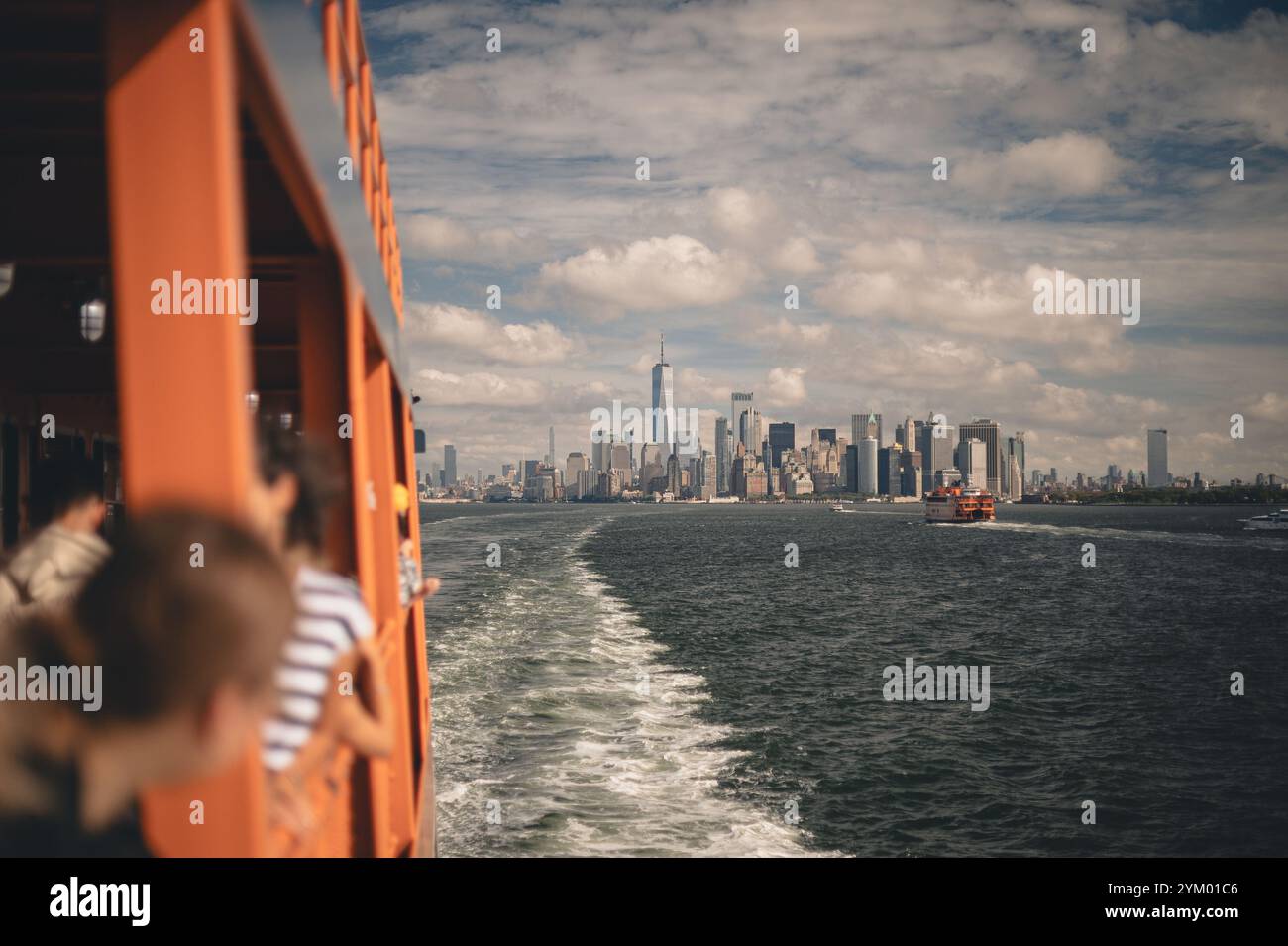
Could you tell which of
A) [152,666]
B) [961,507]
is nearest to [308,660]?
[152,666]

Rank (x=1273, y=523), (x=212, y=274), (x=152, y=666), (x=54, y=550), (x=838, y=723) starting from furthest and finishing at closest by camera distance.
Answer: (x=1273, y=523) < (x=838, y=723) < (x=54, y=550) < (x=212, y=274) < (x=152, y=666)

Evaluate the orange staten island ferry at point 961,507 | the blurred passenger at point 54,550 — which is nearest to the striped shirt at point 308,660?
the blurred passenger at point 54,550

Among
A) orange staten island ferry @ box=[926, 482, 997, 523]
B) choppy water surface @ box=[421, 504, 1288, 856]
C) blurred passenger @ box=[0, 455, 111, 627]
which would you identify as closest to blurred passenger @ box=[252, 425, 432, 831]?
blurred passenger @ box=[0, 455, 111, 627]

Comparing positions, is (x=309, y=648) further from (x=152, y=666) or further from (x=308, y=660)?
(x=152, y=666)

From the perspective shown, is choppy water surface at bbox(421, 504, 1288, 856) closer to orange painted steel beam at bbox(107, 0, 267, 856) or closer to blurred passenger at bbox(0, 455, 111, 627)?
blurred passenger at bbox(0, 455, 111, 627)

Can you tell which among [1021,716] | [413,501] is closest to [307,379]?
[413,501]
